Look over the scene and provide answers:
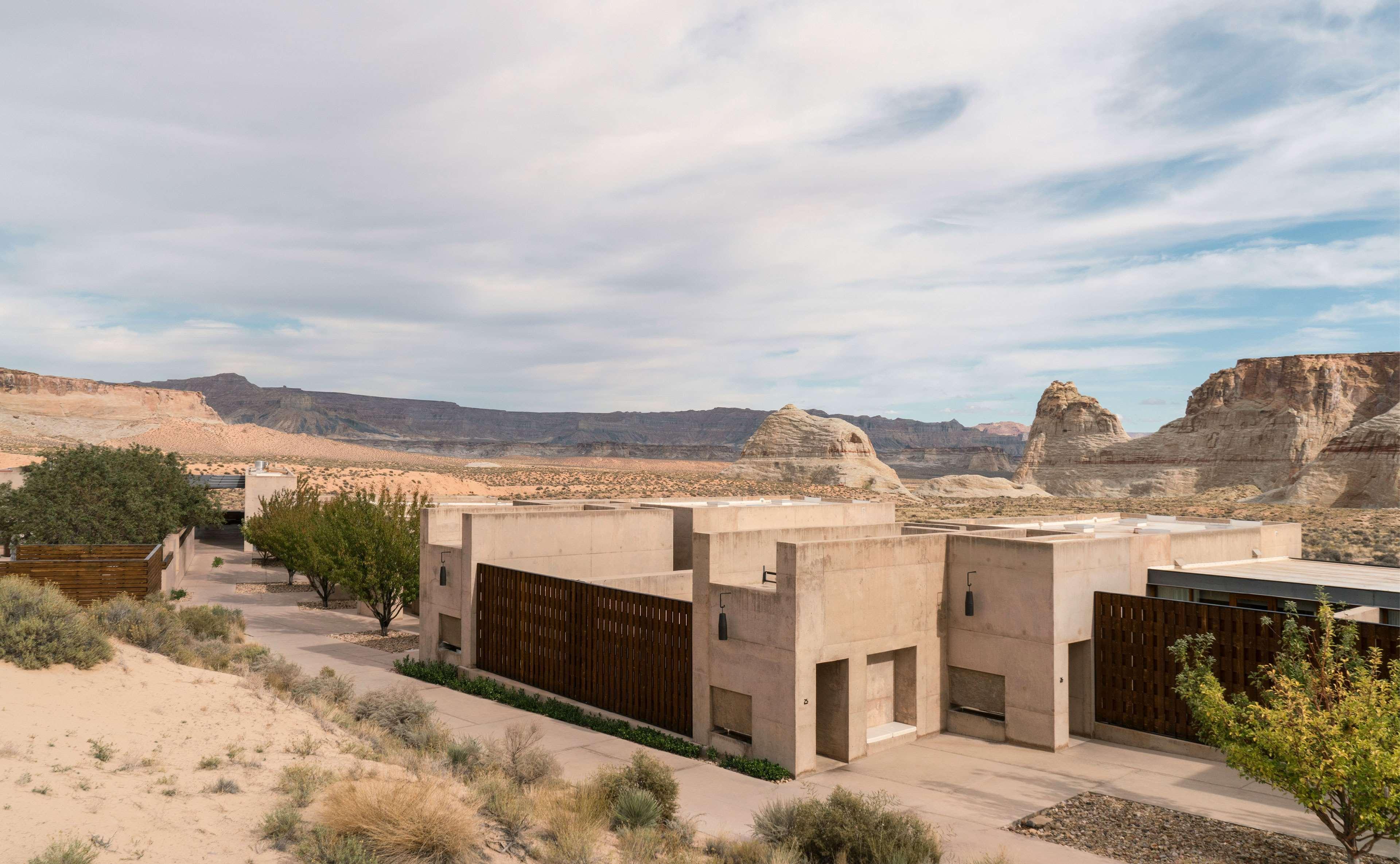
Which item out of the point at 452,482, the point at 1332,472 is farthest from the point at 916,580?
the point at 1332,472

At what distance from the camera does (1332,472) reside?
75.2 m

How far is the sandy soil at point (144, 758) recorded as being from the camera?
27.1 ft

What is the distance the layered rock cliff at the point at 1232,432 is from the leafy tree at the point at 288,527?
96869 mm

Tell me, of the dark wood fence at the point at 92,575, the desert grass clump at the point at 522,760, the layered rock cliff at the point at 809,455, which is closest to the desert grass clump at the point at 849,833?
the desert grass clump at the point at 522,760

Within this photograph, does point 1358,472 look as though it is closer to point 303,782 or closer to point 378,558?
point 378,558

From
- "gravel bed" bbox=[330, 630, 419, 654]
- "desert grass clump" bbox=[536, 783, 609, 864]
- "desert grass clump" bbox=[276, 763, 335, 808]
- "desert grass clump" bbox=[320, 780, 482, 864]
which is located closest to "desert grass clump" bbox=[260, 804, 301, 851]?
"desert grass clump" bbox=[320, 780, 482, 864]

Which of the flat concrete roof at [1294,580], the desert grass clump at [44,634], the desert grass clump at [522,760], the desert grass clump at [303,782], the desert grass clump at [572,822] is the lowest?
the desert grass clump at [522,760]

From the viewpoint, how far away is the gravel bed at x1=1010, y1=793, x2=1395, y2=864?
10.8 meters

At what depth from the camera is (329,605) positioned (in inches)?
1259

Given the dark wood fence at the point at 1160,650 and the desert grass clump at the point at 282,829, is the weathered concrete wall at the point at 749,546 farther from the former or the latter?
the desert grass clump at the point at 282,829

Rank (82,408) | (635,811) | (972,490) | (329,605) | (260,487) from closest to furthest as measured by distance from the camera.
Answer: (635,811)
(329,605)
(260,487)
(972,490)
(82,408)

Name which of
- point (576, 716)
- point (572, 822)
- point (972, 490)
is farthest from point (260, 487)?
point (972, 490)

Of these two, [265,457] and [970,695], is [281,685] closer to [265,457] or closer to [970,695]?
[970,695]

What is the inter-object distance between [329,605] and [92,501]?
927cm
